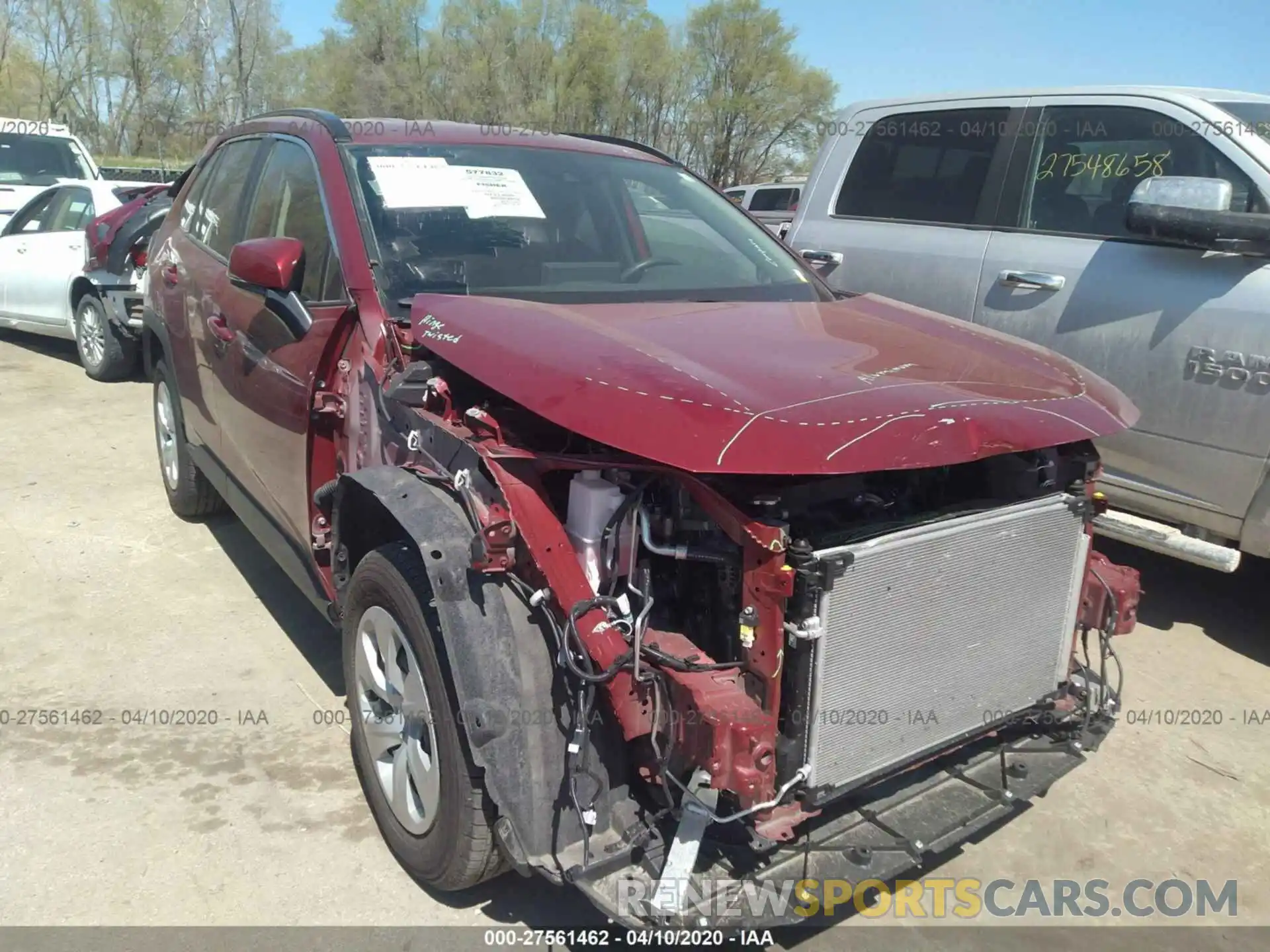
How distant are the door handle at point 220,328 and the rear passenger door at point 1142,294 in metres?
3.22

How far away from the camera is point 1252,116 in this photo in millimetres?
4184

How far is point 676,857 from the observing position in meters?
2.10

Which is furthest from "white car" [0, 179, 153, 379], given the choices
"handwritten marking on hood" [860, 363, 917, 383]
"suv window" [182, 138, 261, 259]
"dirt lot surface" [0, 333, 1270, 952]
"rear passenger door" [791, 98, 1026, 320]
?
"handwritten marking on hood" [860, 363, 917, 383]

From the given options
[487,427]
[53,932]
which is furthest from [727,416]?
[53,932]

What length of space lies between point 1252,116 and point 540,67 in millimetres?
30959

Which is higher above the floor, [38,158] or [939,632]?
[38,158]

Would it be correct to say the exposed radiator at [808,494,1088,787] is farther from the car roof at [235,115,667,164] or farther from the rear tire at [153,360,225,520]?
the rear tire at [153,360,225,520]

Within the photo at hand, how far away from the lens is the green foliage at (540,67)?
31.1 m

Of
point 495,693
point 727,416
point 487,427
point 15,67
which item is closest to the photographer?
point 727,416

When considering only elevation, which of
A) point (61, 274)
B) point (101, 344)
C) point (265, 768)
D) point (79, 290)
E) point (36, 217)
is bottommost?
point (265, 768)

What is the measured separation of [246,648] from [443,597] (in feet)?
6.80

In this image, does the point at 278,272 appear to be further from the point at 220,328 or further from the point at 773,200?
the point at 773,200

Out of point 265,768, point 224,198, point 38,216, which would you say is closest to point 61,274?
point 38,216

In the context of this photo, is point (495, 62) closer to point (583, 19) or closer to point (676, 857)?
point (583, 19)
